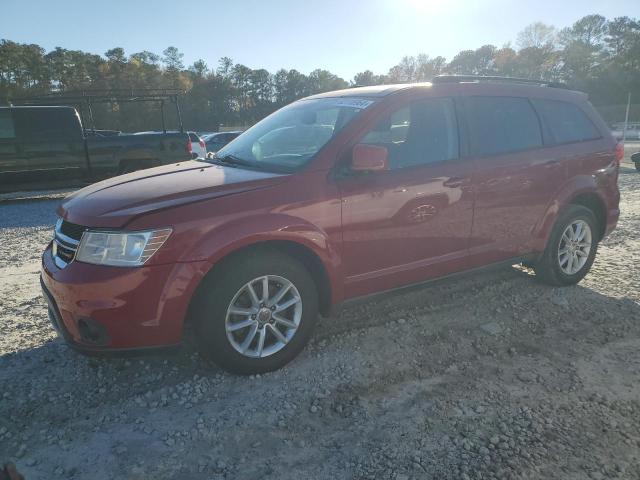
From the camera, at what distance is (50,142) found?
32.9 ft

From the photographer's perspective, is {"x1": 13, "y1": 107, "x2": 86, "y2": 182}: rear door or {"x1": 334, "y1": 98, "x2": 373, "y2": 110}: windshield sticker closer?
{"x1": 334, "y1": 98, "x2": 373, "y2": 110}: windshield sticker

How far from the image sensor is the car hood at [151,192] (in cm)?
271

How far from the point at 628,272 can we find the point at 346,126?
362cm

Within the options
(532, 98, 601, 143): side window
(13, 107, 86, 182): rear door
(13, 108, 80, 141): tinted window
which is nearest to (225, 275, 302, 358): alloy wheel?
(532, 98, 601, 143): side window

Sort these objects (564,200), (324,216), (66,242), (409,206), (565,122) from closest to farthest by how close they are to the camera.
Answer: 1. (66,242)
2. (324,216)
3. (409,206)
4. (564,200)
5. (565,122)

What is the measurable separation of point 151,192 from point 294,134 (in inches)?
49.9

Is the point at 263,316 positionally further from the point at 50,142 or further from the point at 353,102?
the point at 50,142

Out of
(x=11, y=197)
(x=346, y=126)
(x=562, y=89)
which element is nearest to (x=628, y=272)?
(x=562, y=89)

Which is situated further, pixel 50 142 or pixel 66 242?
pixel 50 142

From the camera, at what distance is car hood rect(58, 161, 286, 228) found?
2709 millimetres

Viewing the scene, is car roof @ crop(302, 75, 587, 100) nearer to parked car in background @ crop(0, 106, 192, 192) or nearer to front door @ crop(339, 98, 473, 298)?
front door @ crop(339, 98, 473, 298)

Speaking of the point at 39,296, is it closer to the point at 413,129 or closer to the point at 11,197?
the point at 413,129

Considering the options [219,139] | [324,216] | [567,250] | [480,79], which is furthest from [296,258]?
[219,139]

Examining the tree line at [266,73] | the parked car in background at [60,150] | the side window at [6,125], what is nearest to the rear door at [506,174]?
the parked car in background at [60,150]
